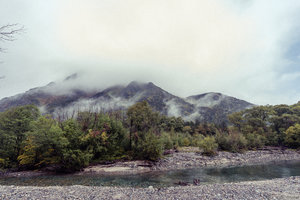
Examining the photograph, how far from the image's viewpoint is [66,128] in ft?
114

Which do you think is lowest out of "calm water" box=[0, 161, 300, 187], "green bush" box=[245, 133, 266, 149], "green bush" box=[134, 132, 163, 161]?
"green bush" box=[245, 133, 266, 149]

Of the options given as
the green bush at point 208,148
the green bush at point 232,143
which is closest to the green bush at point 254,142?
the green bush at point 232,143

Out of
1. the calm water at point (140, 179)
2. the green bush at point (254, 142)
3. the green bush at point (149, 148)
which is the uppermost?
the green bush at point (149, 148)

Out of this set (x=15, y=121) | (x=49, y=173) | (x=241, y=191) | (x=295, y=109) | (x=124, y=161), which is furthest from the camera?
(x=295, y=109)

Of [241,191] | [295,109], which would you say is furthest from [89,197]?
[295,109]

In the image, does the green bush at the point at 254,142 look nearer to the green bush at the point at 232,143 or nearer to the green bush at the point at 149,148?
the green bush at the point at 232,143

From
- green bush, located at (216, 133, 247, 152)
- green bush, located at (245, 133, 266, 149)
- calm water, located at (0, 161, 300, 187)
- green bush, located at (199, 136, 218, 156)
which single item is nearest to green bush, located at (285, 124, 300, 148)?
green bush, located at (245, 133, 266, 149)

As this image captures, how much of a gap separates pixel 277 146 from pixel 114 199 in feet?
259

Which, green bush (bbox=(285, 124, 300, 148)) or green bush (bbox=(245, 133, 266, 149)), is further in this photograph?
green bush (bbox=(245, 133, 266, 149))

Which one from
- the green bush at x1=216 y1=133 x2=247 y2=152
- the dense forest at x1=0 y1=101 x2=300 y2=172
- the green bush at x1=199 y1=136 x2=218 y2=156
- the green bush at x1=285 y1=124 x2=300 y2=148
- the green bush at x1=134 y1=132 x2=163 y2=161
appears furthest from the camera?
the green bush at x1=285 y1=124 x2=300 y2=148

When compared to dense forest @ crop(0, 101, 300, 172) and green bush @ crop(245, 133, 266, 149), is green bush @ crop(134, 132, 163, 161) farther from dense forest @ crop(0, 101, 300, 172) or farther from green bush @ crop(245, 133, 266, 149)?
green bush @ crop(245, 133, 266, 149)

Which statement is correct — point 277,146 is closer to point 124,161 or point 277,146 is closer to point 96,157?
point 124,161

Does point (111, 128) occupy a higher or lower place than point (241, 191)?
higher

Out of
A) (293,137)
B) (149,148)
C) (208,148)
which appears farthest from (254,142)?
(149,148)
